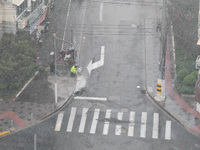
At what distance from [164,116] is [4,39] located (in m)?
20.2

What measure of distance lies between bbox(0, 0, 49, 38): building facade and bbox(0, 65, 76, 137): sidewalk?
22.9 ft

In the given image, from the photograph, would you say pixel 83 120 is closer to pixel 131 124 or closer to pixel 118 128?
pixel 118 128

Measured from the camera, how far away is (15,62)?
1916 inches

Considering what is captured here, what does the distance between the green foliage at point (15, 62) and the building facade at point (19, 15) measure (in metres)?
1.46

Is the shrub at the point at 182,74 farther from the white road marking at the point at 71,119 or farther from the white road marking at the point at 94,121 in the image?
the white road marking at the point at 71,119

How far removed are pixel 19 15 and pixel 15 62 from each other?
8213 mm

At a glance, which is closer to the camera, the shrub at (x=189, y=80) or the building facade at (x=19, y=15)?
the shrub at (x=189, y=80)

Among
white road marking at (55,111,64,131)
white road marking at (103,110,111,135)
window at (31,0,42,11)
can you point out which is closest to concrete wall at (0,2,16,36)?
window at (31,0,42,11)

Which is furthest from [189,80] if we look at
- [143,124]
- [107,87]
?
[107,87]

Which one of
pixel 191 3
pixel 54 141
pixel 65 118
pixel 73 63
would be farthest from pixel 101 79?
pixel 191 3

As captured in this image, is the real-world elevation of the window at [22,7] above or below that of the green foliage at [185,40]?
above

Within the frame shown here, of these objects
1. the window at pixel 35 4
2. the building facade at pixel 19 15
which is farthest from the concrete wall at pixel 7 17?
the window at pixel 35 4

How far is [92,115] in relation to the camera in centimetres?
4506

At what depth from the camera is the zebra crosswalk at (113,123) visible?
42609 mm
